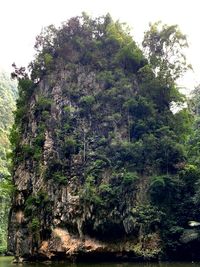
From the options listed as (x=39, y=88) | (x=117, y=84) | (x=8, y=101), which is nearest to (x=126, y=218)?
(x=117, y=84)

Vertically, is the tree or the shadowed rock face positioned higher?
the tree

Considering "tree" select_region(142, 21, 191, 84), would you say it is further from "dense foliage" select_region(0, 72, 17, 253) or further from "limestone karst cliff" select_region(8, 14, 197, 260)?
"dense foliage" select_region(0, 72, 17, 253)

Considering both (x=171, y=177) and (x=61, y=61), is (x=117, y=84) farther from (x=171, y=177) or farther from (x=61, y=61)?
(x=171, y=177)

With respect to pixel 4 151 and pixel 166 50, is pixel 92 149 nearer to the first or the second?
pixel 166 50

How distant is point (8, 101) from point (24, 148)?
68.1 metres

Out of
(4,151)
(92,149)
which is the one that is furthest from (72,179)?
(4,151)

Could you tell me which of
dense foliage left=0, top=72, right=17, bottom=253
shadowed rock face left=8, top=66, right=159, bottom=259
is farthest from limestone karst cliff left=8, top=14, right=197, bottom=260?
dense foliage left=0, top=72, right=17, bottom=253

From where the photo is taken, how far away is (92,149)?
2969cm

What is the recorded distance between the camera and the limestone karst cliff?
26.7 m

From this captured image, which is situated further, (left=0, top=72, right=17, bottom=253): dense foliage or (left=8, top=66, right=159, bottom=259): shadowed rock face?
(left=0, top=72, right=17, bottom=253): dense foliage

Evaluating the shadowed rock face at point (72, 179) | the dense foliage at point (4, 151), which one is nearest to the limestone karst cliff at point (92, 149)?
the shadowed rock face at point (72, 179)

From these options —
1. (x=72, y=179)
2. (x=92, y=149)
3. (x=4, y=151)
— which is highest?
(x=4, y=151)

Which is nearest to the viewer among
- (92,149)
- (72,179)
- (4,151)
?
(72,179)

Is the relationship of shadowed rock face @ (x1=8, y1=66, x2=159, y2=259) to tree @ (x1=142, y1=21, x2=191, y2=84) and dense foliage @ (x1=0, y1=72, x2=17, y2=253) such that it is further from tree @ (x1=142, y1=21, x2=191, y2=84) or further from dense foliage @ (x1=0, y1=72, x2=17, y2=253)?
dense foliage @ (x1=0, y1=72, x2=17, y2=253)
